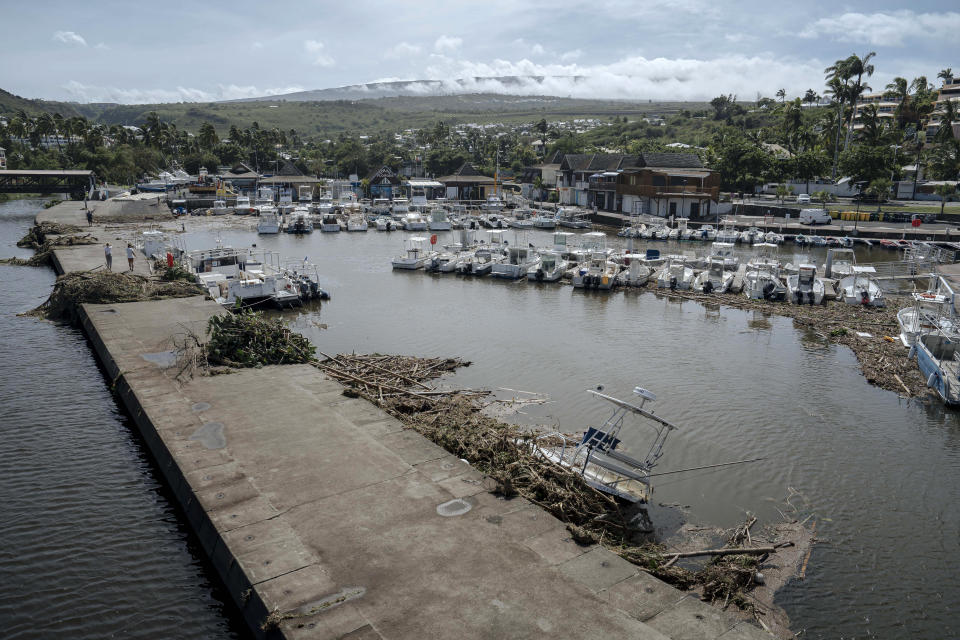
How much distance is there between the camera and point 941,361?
21.7m

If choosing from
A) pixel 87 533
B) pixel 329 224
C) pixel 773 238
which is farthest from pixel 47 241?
pixel 773 238

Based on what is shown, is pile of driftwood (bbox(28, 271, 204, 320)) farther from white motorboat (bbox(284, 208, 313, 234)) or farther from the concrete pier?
white motorboat (bbox(284, 208, 313, 234))

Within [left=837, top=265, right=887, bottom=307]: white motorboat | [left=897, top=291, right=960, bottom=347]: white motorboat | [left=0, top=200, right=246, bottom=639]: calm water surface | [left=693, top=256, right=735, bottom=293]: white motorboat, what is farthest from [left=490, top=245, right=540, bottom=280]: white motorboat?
[left=0, top=200, right=246, bottom=639]: calm water surface

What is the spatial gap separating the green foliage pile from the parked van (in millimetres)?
56453

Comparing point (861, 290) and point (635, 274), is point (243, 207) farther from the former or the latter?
point (861, 290)

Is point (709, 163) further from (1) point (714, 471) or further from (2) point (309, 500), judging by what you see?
(2) point (309, 500)

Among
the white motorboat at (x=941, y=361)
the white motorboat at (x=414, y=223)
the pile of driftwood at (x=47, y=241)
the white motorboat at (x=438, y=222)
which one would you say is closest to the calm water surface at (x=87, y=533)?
the white motorboat at (x=941, y=361)

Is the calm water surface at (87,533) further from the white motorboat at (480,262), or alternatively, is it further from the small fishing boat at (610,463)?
the white motorboat at (480,262)

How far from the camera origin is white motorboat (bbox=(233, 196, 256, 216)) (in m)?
77.8

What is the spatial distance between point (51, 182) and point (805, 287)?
9453cm

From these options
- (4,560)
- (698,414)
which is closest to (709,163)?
(698,414)

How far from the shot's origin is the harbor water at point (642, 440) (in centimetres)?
1112

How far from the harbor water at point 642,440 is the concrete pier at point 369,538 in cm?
115

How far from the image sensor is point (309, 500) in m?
12.1
